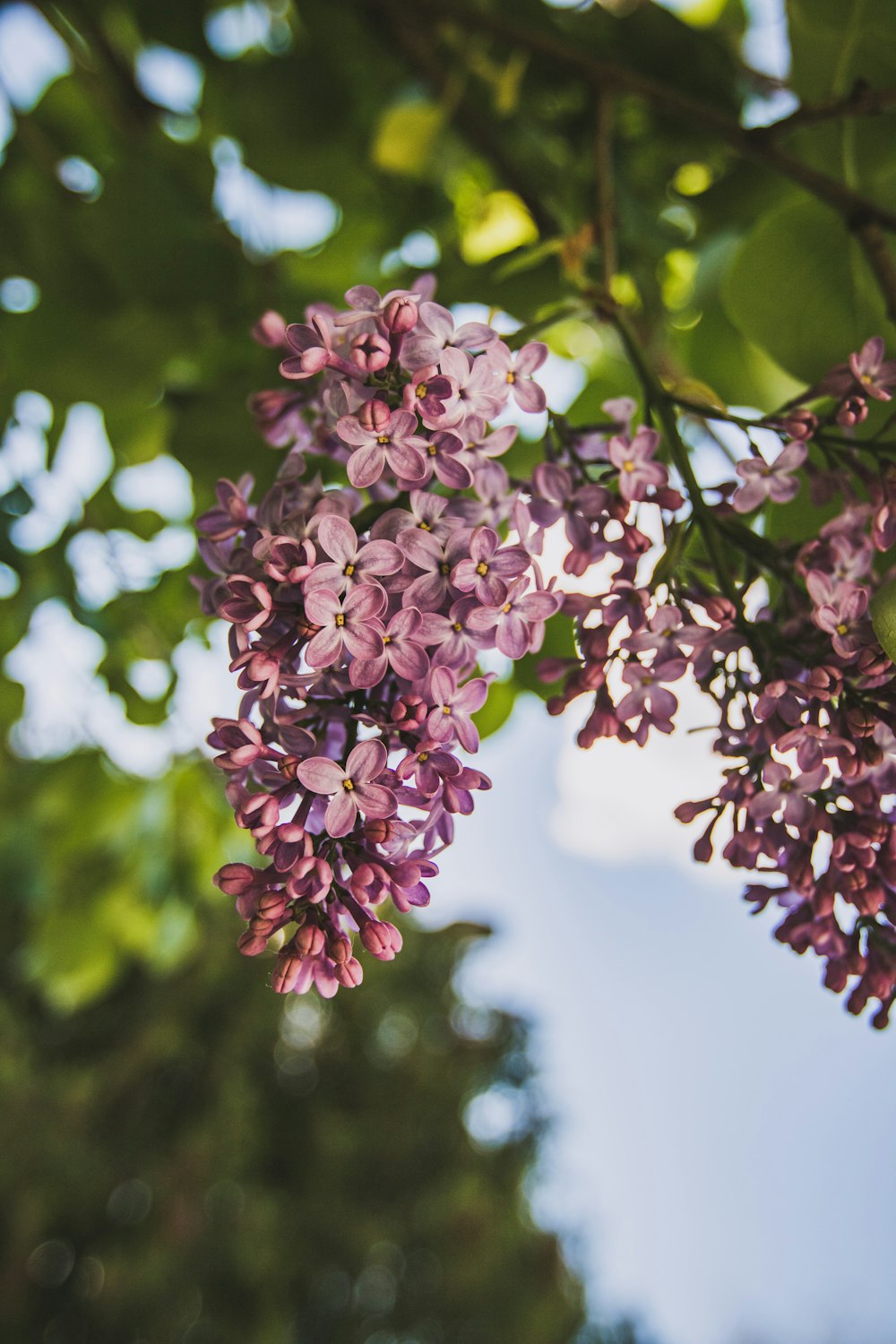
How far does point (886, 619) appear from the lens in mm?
389

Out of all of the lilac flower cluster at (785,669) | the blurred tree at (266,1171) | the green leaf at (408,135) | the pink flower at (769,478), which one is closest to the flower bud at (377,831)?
the lilac flower cluster at (785,669)

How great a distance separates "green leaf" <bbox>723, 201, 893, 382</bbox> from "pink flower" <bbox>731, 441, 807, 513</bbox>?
0.65 feet

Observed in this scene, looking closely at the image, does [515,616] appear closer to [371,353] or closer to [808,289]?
[371,353]

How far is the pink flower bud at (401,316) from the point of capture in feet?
1.28

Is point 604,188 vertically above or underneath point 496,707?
above

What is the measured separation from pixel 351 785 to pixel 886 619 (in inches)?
8.3

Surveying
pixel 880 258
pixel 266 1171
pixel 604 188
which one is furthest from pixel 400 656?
pixel 266 1171

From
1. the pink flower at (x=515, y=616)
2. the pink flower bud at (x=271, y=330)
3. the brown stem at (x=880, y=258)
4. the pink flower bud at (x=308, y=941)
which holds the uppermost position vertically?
the brown stem at (x=880, y=258)

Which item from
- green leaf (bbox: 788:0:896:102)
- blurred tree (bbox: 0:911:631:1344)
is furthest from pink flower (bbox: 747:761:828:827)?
blurred tree (bbox: 0:911:631:1344)

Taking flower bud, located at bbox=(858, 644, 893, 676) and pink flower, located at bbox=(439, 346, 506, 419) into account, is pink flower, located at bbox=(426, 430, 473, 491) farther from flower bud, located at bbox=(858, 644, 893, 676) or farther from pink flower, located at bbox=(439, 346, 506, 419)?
flower bud, located at bbox=(858, 644, 893, 676)

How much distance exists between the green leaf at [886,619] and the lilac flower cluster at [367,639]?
123 mm

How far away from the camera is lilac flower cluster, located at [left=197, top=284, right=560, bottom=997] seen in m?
0.38

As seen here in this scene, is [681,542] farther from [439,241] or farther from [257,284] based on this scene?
[439,241]

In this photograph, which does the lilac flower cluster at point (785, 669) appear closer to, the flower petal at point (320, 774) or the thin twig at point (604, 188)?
the flower petal at point (320, 774)
